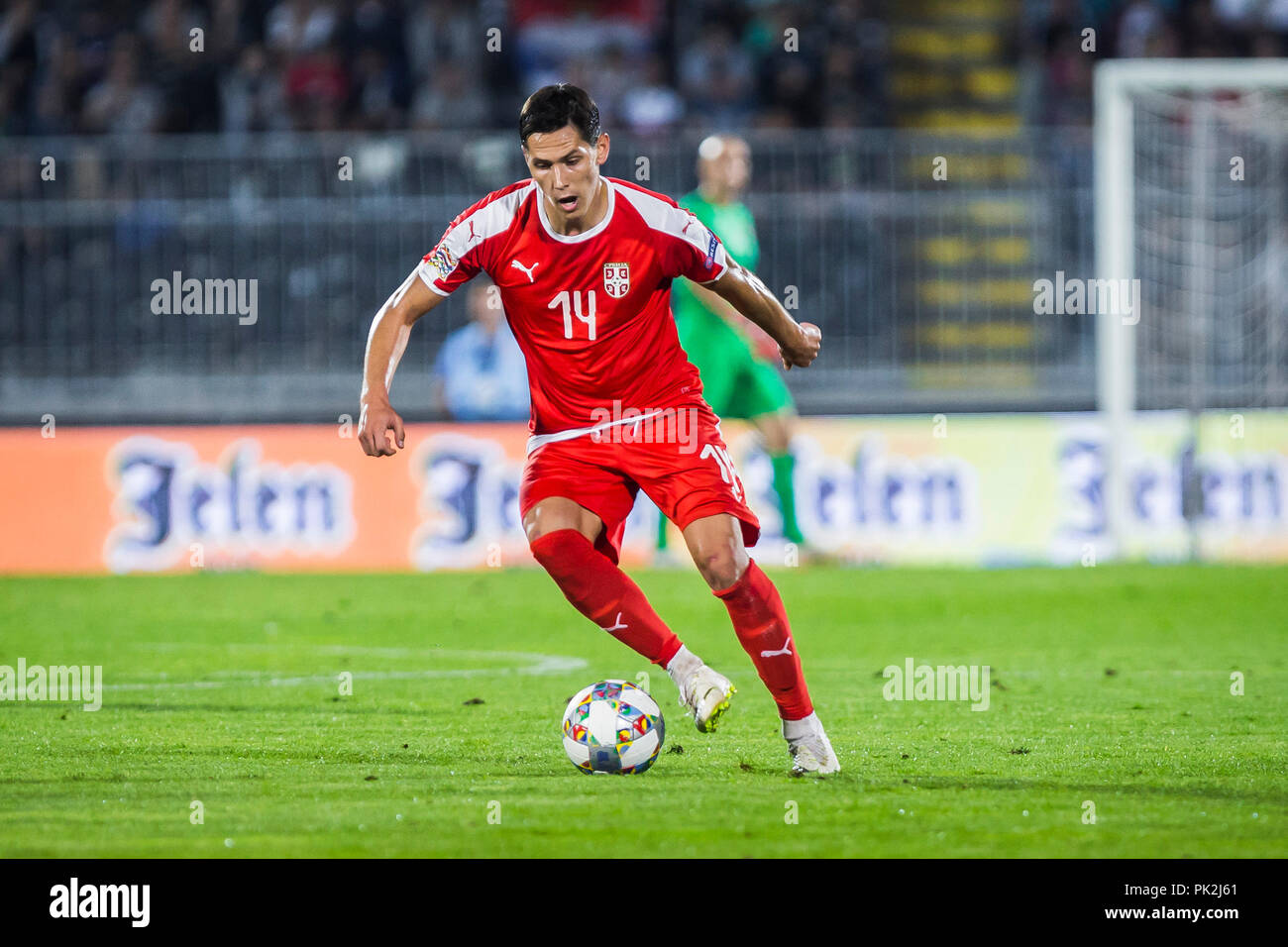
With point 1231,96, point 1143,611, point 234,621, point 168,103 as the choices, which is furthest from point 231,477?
point 1231,96

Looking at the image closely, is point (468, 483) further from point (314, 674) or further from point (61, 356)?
point (314, 674)

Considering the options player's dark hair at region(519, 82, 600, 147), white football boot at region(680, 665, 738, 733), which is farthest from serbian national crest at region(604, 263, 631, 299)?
white football boot at region(680, 665, 738, 733)

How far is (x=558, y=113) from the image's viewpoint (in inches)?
235

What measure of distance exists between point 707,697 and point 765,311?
50.1 inches

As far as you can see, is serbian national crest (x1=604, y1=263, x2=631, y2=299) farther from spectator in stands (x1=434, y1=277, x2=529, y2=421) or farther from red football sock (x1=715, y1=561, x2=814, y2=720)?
spectator in stands (x1=434, y1=277, x2=529, y2=421)

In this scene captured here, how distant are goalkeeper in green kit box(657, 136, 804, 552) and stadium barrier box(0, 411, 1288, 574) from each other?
47.3 inches

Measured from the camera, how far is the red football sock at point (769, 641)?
235 inches

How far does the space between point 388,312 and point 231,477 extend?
27.5 ft

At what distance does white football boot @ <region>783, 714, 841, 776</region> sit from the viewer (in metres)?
5.92

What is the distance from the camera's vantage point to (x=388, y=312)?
6.25 meters

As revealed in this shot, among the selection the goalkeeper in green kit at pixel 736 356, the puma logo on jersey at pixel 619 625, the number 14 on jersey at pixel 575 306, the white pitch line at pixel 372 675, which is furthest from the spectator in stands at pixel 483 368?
the puma logo on jersey at pixel 619 625

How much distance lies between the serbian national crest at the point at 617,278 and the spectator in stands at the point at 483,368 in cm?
856

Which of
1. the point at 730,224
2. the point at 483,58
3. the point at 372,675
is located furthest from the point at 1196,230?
the point at 372,675

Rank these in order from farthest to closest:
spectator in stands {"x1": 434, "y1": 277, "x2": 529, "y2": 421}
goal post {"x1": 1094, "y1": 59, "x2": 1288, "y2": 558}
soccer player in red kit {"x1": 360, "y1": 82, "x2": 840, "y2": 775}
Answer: goal post {"x1": 1094, "y1": 59, "x2": 1288, "y2": 558}, spectator in stands {"x1": 434, "y1": 277, "x2": 529, "y2": 421}, soccer player in red kit {"x1": 360, "y1": 82, "x2": 840, "y2": 775}
